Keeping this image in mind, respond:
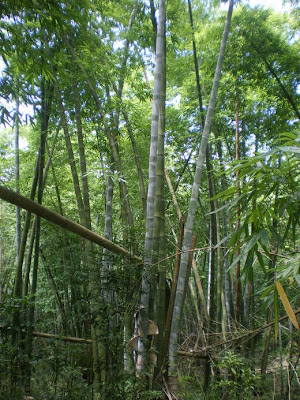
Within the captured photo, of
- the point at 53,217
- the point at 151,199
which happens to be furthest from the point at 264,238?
the point at 151,199

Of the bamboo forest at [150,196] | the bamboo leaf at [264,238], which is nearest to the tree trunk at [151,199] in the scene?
the bamboo forest at [150,196]

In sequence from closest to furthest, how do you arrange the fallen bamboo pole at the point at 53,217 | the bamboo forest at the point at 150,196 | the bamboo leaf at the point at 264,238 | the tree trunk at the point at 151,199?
1. the bamboo leaf at the point at 264,238
2. the fallen bamboo pole at the point at 53,217
3. the bamboo forest at the point at 150,196
4. the tree trunk at the point at 151,199

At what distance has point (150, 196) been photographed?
89.0 inches

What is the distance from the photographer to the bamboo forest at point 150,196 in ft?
5.97

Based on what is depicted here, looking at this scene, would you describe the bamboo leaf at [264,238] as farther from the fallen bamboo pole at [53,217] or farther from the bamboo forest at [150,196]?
the fallen bamboo pole at [53,217]

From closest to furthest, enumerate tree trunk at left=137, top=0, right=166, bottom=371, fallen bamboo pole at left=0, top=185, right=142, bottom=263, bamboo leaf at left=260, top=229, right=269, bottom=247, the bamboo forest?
bamboo leaf at left=260, top=229, right=269, bottom=247 → fallen bamboo pole at left=0, top=185, right=142, bottom=263 → the bamboo forest → tree trunk at left=137, top=0, right=166, bottom=371

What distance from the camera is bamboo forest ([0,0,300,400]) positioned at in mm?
1818

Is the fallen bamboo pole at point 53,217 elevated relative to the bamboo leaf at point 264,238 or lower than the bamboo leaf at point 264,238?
elevated

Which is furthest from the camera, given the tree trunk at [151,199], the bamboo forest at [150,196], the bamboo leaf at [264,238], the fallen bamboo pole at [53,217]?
the tree trunk at [151,199]

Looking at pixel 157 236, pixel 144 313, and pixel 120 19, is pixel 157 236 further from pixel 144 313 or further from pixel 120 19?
pixel 120 19

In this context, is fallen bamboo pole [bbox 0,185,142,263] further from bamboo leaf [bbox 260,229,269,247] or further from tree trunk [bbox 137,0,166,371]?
bamboo leaf [bbox 260,229,269,247]

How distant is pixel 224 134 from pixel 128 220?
106 inches

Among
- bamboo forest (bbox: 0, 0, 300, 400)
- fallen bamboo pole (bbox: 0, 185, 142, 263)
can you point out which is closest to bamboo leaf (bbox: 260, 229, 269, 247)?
bamboo forest (bbox: 0, 0, 300, 400)

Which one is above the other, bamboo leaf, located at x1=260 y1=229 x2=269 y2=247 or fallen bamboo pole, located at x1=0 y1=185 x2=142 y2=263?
fallen bamboo pole, located at x1=0 y1=185 x2=142 y2=263
